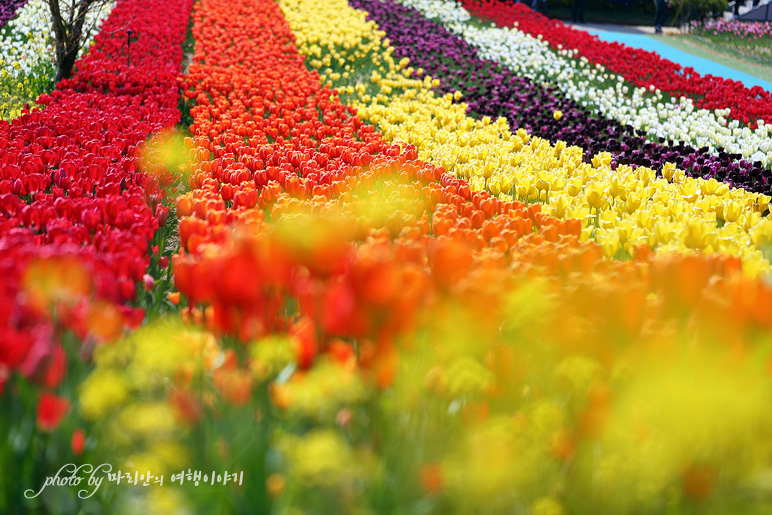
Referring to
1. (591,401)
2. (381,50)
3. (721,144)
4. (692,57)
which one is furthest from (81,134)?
(692,57)

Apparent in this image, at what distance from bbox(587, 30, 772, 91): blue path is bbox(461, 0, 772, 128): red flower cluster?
1.56 meters

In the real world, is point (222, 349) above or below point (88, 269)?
below

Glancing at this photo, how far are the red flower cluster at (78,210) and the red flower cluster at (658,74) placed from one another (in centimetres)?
767

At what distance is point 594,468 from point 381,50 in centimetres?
1326

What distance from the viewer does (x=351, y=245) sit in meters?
2.93

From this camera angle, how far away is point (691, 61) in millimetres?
16797

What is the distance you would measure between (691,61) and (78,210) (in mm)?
16908

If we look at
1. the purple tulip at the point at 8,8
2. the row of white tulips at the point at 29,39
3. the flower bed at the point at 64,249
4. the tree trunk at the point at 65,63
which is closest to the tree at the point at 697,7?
the row of white tulips at the point at 29,39

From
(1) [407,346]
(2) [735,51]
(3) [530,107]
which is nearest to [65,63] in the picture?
(3) [530,107]

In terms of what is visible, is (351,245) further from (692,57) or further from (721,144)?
(692,57)

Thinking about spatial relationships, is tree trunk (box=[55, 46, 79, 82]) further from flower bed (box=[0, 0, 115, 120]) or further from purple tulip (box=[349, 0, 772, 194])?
purple tulip (box=[349, 0, 772, 194])

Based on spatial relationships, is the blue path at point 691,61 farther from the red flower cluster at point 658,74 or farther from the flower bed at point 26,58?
the flower bed at point 26,58

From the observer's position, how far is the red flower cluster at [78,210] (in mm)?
1890

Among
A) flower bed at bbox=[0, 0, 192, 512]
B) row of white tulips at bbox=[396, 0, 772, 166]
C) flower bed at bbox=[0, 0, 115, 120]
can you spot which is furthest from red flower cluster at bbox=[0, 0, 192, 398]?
row of white tulips at bbox=[396, 0, 772, 166]
